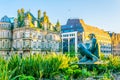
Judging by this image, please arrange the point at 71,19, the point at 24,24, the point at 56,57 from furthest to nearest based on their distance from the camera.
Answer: the point at 71,19
the point at 24,24
the point at 56,57

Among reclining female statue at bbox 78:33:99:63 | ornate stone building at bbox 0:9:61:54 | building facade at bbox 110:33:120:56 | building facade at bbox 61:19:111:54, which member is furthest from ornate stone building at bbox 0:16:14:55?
building facade at bbox 110:33:120:56

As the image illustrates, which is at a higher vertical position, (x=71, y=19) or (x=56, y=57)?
(x=71, y=19)

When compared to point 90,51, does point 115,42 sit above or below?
above

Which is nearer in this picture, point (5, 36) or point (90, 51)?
point (90, 51)

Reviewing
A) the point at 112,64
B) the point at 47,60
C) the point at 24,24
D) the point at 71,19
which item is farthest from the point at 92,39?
the point at 71,19

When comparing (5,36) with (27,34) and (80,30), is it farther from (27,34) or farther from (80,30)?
(80,30)

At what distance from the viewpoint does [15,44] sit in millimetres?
58500

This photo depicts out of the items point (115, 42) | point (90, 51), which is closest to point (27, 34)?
point (90, 51)

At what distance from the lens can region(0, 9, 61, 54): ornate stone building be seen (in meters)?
56.1

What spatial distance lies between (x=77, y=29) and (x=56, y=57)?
2806 inches

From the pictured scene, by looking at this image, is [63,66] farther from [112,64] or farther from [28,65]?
[112,64]

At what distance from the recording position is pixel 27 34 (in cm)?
5628

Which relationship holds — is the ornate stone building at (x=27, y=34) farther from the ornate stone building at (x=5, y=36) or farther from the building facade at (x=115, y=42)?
the building facade at (x=115, y=42)

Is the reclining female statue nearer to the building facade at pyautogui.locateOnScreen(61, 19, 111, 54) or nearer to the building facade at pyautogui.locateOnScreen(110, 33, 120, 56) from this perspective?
the building facade at pyautogui.locateOnScreen(61, 19, 111, 54)
